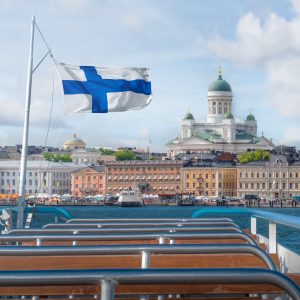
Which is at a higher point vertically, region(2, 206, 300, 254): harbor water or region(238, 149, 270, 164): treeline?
region(238, 149, 270, 164): treeline

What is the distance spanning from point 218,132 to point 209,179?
78.6 ft

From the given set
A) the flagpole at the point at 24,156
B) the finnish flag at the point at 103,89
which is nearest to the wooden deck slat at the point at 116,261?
the flagpole at the point at 24,156

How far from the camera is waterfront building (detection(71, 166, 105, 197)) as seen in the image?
371ft

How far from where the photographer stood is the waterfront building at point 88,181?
11312 centimetres

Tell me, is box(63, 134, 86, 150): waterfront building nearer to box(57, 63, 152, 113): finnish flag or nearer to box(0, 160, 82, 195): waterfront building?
box(0, 160, 82, 195): waterfront building

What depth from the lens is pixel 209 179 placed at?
10719 cm

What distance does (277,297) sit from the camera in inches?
121

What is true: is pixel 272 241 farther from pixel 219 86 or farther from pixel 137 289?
pixel 219 86

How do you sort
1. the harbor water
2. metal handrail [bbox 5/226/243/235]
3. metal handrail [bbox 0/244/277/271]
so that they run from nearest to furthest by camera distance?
metal handrail [bbox 0/244/277/271]
metal handrail [bbox 5/226/243/235]
the harbor water

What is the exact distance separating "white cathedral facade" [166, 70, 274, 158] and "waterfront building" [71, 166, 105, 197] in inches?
628

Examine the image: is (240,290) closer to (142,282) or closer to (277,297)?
(277,297)

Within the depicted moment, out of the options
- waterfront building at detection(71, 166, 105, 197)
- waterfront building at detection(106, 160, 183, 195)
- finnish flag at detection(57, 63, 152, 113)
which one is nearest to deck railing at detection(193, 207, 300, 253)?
finnish flag at detection(57, 63, 152, 113)

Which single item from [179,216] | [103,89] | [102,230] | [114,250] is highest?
[179,216]

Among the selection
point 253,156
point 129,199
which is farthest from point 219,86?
point 129,199
